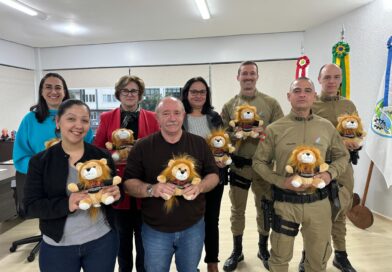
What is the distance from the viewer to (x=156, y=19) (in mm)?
4598

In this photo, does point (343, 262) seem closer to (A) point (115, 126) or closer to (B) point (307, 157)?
(B) point (307, 157)

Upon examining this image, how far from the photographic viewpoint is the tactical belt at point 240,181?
2.35 meters

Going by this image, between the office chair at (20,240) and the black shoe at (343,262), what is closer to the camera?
the office chair at (20,240)

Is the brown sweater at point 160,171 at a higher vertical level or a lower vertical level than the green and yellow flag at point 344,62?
lower

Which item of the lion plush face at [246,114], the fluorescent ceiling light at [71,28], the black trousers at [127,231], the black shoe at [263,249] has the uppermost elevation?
the fluorescent ceiling light at [71,28]

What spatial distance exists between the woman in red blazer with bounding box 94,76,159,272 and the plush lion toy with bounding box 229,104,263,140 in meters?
0.70

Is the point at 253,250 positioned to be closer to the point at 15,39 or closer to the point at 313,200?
the point at 313,200

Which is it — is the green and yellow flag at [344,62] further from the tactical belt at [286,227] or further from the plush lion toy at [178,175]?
the plush lion toy at [178,175]

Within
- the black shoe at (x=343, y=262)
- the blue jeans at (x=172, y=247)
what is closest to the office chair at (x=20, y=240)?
the blue jeans at (x=172, y=247)

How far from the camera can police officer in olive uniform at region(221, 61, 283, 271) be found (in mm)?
2336

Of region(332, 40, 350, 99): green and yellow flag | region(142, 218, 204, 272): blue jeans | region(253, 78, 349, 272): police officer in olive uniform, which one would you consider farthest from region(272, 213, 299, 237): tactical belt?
region(332, 40, 350, 99): green and yellow flag

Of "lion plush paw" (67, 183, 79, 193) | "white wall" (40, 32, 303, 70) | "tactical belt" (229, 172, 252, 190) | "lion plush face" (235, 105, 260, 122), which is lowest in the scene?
"tactical belt" (229, 172, 252, 190)

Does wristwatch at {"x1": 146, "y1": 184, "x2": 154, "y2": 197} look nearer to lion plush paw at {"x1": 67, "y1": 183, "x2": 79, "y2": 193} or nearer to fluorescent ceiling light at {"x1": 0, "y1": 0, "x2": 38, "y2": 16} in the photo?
lion plush paw at {"x1": 67, "y1": 183, "x2": 79, "y2": 193}

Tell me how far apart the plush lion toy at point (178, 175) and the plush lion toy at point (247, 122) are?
87cm
